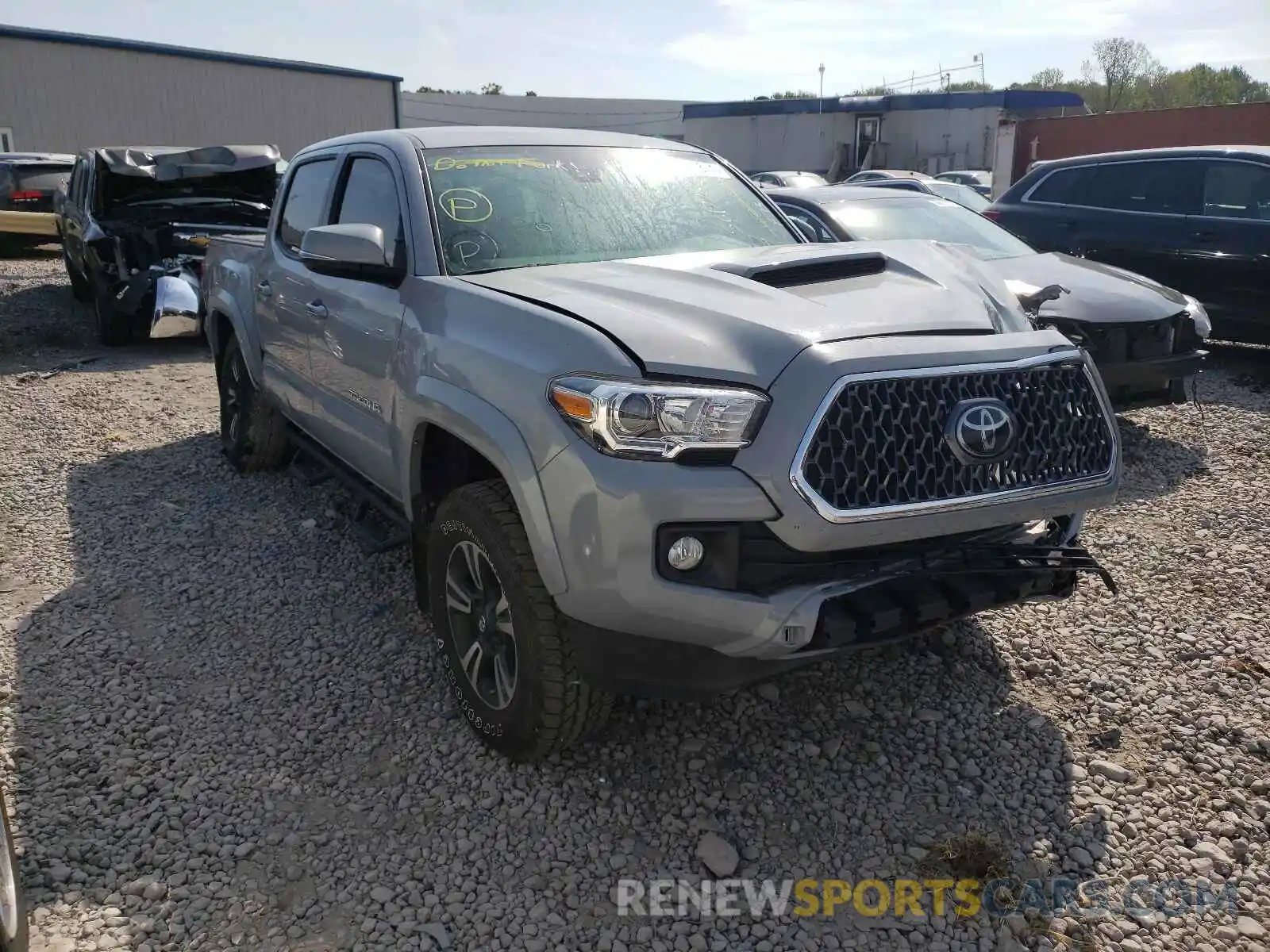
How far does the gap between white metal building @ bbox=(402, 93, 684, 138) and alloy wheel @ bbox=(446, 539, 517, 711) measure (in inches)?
2006

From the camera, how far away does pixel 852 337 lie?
2.62 m

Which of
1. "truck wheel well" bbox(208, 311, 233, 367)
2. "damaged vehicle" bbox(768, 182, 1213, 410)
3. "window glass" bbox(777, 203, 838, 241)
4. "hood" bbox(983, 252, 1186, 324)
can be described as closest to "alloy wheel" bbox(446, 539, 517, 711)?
"damaged vehicle" bbox(768, 182, 1213, 410)

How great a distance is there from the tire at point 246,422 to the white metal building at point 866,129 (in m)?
32.9

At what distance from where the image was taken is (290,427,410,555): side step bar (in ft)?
13.1

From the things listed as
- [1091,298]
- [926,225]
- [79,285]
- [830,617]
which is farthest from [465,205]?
[79,285]

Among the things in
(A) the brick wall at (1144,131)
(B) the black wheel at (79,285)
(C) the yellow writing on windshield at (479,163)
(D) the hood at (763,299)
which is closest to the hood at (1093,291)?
(D) the hood at (763,299)

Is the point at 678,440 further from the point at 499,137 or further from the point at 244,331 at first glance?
the point at 244,331

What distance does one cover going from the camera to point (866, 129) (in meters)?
37.9

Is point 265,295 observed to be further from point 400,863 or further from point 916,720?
point 916,720

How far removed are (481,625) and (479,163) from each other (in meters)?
1.75

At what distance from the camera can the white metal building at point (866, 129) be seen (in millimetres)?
35094

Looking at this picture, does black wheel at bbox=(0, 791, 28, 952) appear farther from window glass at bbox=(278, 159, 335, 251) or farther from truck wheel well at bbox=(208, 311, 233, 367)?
truck wheel well at bbox=(208, 311, 233, 367)

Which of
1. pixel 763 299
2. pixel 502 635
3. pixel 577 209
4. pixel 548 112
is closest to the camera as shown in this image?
pixel 763 299

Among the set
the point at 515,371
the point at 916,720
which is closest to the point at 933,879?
the point at 916,720
